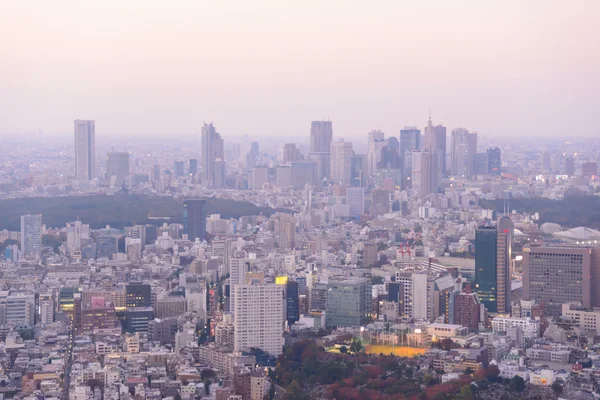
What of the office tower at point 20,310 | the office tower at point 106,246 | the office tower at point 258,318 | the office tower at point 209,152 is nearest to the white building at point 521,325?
the office tower at point 258,318

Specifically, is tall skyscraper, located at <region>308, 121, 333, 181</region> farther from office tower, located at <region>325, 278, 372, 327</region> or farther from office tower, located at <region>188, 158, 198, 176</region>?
office tower, located at <region>325, 278, 372, 327</region>

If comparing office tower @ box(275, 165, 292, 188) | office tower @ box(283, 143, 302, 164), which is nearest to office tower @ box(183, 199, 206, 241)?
office tower @ box(275, 165, 292, 188)

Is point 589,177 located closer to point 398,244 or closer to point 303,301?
point 398,244

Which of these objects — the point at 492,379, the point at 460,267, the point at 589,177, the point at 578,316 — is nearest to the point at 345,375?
the point at 492,379

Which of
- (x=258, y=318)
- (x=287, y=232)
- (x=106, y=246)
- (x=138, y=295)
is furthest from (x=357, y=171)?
(x=258, y=318)

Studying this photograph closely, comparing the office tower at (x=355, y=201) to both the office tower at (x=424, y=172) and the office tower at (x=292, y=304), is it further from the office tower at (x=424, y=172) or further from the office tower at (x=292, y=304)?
the office tower at (x=292, y=304)
